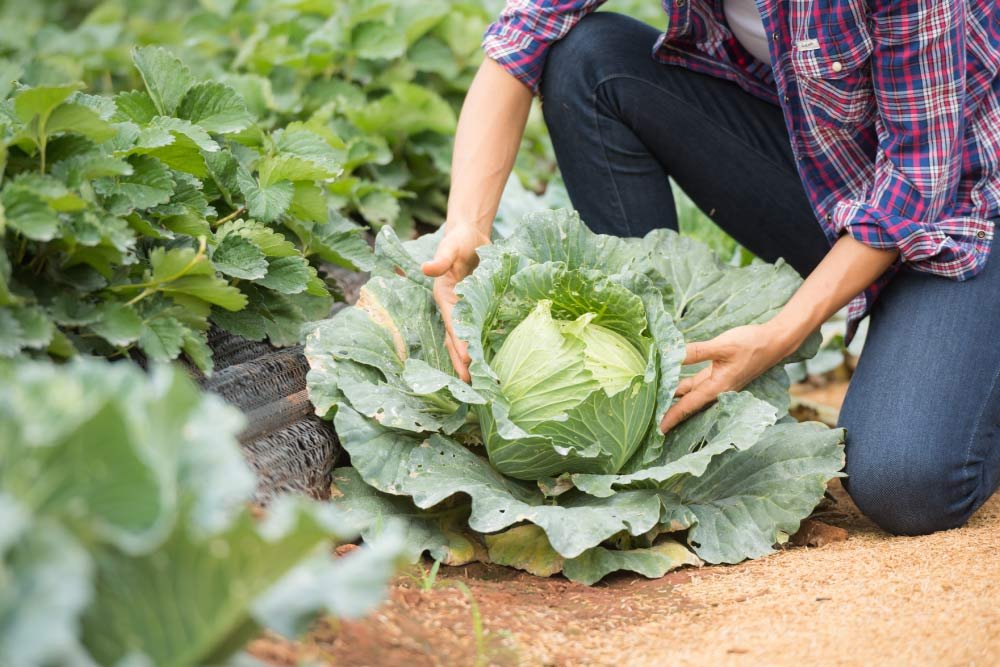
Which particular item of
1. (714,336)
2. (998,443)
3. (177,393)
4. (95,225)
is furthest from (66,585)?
(998,443)

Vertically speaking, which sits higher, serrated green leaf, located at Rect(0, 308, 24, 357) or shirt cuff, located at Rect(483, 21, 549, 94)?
shirt cuff, located at Rect(483, 21, 549, 94)

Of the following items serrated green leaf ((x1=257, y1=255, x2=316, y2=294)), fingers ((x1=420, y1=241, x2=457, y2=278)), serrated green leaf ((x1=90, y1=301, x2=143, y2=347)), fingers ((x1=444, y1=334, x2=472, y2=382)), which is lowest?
fingers ((x1=444, y1=334, x2=472, y2=382))

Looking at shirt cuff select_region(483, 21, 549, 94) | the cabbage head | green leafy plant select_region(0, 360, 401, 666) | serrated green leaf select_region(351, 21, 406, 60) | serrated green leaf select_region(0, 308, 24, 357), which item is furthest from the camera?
serrated green leaf select_region(351, 21, 406, 60)

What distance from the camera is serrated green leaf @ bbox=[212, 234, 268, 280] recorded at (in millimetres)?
1939

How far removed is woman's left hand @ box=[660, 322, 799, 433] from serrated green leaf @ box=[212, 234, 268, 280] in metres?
0.92

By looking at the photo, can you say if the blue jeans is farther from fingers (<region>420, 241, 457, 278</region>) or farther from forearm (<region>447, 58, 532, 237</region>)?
fingers (<region>420, 241, 457, 278</region>)

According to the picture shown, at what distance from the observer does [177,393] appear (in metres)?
1.00

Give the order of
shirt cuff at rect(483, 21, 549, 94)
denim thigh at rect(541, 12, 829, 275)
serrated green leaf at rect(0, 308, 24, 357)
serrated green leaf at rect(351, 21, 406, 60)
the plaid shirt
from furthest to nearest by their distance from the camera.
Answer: serrated green leaf at rect(351, 21, 406, 60) → denim thigh at rect(541, 12, 829, 275) → shirt cuff at rect(483, 21, 549, 94) → the plaid shirt → serrated green leaf at rect(0, 308, 24, 357)

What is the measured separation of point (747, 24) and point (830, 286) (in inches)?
28.5

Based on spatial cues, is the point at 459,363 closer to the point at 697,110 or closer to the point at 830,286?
the point at 830,286

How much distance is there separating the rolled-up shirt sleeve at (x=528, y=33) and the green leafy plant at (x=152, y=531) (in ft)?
5.48

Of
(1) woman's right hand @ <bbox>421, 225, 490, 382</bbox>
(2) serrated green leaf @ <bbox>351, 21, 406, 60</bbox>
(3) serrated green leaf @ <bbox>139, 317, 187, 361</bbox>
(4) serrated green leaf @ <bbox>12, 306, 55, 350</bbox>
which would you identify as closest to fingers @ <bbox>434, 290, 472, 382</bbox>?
(1) woman's right hand @ <bbox>421, 225, 490, 382</bbox>

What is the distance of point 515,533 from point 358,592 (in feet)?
3.49

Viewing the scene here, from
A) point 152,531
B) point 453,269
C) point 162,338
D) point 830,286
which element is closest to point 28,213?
point 162,338
